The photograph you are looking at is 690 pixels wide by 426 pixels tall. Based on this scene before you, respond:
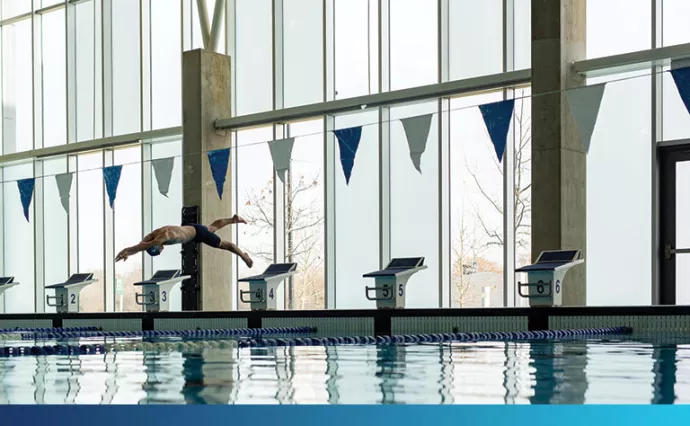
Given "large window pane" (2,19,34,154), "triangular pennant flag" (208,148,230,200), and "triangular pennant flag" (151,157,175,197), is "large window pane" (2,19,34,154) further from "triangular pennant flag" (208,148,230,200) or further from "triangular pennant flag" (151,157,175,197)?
"triangular pennant flag" (208,148,230,200)

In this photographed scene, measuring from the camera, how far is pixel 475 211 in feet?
40.6

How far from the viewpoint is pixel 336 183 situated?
13.9 m

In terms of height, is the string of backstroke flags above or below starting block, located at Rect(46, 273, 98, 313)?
above

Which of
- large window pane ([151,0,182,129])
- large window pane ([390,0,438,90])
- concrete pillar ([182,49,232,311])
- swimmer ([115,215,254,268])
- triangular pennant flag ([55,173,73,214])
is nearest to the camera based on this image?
swimmer ([115,215,254,268])

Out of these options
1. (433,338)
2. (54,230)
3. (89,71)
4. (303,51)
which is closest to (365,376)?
(433,338)

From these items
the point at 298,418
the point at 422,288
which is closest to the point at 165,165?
the point at 422,288

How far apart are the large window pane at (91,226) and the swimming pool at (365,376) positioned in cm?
1195

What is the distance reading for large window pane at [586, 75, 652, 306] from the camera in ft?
35.5

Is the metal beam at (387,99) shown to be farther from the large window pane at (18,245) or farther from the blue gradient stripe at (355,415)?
the blue gradient stripe at (355,415)

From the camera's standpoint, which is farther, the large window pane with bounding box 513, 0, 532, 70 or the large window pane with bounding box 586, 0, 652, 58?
the large window pane with bounding box 513, 0, 532, 70

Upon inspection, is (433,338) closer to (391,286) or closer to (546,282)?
(546,282)

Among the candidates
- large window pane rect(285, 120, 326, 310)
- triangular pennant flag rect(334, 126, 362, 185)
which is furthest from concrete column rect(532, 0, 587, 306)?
large window pane rect(285, 120, 326, 310)

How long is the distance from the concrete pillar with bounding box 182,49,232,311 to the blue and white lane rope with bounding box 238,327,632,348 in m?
6.60

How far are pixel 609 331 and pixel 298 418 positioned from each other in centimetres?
649
